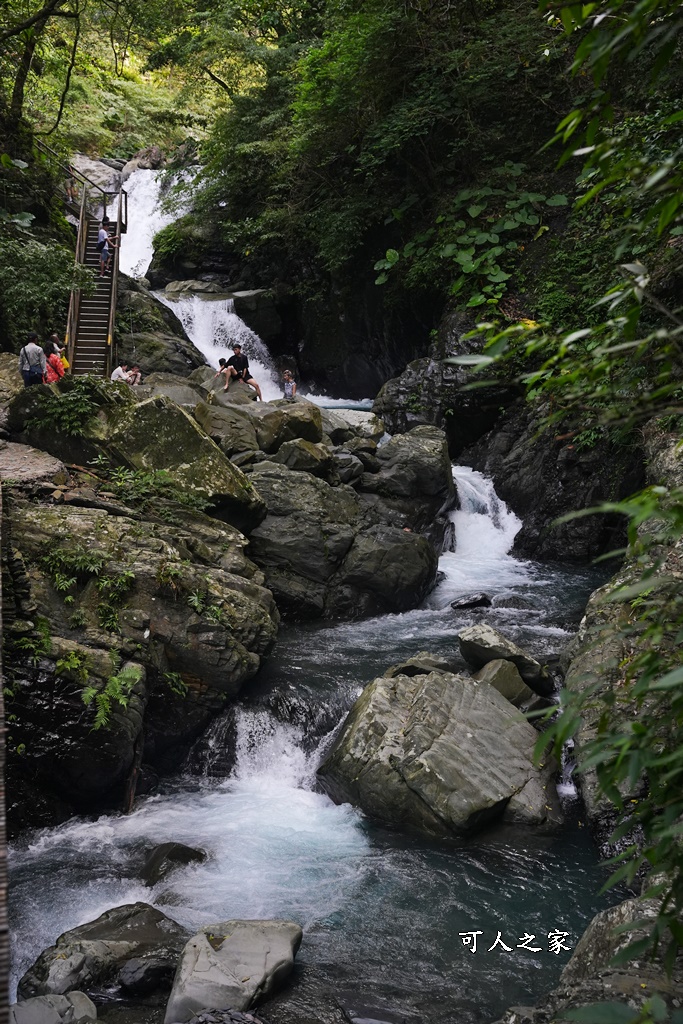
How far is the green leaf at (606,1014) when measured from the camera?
1.45 metres

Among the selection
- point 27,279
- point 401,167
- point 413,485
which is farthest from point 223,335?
point 413,485

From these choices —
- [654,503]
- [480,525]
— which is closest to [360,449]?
[480,525]

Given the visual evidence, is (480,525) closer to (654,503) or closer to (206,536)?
(206,536)

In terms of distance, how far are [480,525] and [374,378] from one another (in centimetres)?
653

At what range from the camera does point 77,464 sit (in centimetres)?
981

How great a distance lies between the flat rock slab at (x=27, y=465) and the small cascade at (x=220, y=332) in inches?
379

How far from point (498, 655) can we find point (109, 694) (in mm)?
4123

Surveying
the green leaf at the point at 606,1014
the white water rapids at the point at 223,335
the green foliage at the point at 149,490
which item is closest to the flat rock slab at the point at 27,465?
the green foliage at the point at 149,490

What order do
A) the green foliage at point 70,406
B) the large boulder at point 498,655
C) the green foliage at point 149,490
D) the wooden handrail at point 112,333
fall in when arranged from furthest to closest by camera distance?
1. the wooden handrail at point 112,333
2. the green foliage at point 70,406
3. the green foliage at point 149,490
4. the large boulder at point 498,655

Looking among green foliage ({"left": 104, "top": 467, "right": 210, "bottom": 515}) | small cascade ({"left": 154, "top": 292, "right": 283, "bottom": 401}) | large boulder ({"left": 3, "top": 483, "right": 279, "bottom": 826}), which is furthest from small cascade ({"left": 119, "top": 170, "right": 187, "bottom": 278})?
large boulder ({"left": 3, "top": 483, "right": 279, "bottom": 826})

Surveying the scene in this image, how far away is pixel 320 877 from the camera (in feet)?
20.2

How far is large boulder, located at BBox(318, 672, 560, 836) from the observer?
6.62 meters

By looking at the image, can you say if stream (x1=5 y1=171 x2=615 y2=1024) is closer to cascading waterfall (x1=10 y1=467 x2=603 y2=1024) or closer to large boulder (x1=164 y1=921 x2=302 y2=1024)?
cascading waterfall (x1=10 y1=467 x2=603 y2=1024)

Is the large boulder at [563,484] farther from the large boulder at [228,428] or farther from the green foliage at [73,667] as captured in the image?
the green foliage at [73,667]
